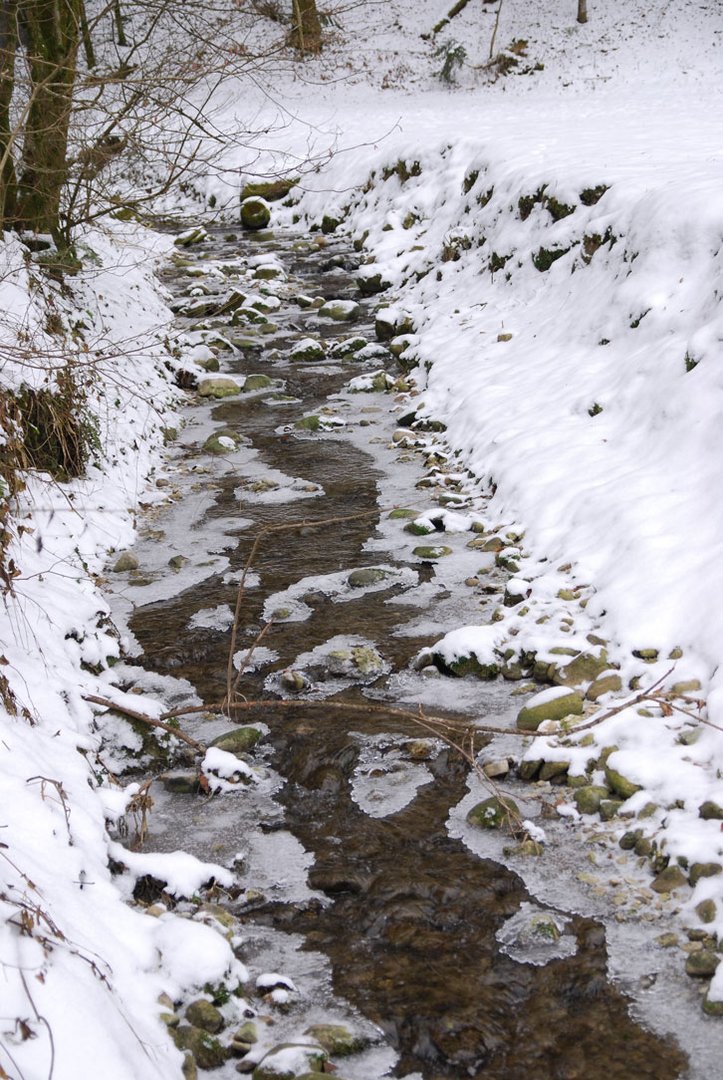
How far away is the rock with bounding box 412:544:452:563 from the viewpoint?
18.4 ft

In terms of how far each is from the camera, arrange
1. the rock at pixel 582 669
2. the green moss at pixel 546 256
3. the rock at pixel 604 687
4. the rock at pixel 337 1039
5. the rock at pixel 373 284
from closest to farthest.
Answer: the rock at pixel 337 1039, the rock at pixel 604 687, the rock at pixel 582 669, the green moss at pixel 546 256, the rock at pixel 373 284

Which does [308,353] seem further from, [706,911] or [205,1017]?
[205,1017]

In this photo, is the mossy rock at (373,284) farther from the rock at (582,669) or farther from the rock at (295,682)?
the rock at (582,669)

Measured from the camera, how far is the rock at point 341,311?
34.6ft

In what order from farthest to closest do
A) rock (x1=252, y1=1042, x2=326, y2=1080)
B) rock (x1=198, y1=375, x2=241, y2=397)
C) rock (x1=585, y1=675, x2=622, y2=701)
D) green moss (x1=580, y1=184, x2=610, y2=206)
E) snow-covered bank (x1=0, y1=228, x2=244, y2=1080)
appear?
rock (x1=198, y1=375, x2=241, y2=397) < green moss (x1=580, y1=184, x2=610, y2=206) < rock (x1=585, y1=675, x2=622, y2=701) < rock (x1=252, y1=1042, x2=326, y2=1080) < snow-covered bank (x1=0, y1=228, x2=244, y2=1080)

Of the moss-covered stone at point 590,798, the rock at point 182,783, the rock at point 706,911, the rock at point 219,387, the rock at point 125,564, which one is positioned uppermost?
the rock at point 706,911

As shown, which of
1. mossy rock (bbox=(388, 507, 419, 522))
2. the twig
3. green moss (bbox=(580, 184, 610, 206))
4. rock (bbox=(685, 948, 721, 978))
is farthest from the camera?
green moss (bbox=(580, 184, 610, 206))

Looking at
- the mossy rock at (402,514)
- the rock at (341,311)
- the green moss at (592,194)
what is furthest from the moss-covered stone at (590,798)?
the rock at (341,311)

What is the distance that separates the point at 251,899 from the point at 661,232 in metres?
4.94

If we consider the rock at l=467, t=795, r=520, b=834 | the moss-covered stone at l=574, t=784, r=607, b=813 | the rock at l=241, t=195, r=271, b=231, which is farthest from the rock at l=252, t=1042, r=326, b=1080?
the rock at l=241, t=195, r=271, b=231

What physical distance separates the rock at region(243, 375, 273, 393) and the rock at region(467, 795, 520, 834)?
19.4ft

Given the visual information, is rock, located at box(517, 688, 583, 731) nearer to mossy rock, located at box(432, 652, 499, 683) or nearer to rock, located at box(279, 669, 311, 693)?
mossy rock, located at box(432, 652, 499, 683)

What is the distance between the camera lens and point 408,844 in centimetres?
346

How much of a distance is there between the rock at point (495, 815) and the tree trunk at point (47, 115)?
173 inches
